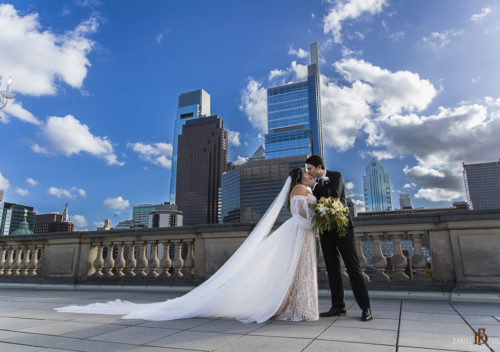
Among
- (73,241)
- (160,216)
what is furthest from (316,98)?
(73,241)

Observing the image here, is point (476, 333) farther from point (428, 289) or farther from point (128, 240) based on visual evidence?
point (128, 240)

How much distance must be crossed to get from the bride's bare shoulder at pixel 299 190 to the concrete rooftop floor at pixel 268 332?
5.64 ft

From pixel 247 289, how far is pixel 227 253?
2442mm

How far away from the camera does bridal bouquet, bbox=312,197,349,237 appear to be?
4278 millimetres

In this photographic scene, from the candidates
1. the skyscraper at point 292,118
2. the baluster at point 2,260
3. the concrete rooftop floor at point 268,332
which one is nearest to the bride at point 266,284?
the concrete rooftop floor at point 268,332

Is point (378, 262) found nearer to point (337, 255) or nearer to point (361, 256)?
point (361, 256)

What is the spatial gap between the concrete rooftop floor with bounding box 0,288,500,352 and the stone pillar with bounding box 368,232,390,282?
121cm

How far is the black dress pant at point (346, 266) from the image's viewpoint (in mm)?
4102

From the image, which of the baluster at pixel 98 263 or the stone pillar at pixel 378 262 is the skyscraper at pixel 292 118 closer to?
the baluster at pixel 98 263

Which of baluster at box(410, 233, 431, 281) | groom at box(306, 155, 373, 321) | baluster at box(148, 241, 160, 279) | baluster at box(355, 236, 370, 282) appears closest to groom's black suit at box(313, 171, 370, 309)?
groom at box(306, 155, 373, 321)

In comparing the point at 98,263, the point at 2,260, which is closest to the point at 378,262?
the point at 98,263

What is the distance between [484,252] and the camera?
533cm

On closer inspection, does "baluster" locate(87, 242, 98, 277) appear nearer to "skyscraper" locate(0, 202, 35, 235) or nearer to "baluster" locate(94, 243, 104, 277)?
"baluster" locate(94, 243, 104, 277)

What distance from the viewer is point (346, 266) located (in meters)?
4.32
